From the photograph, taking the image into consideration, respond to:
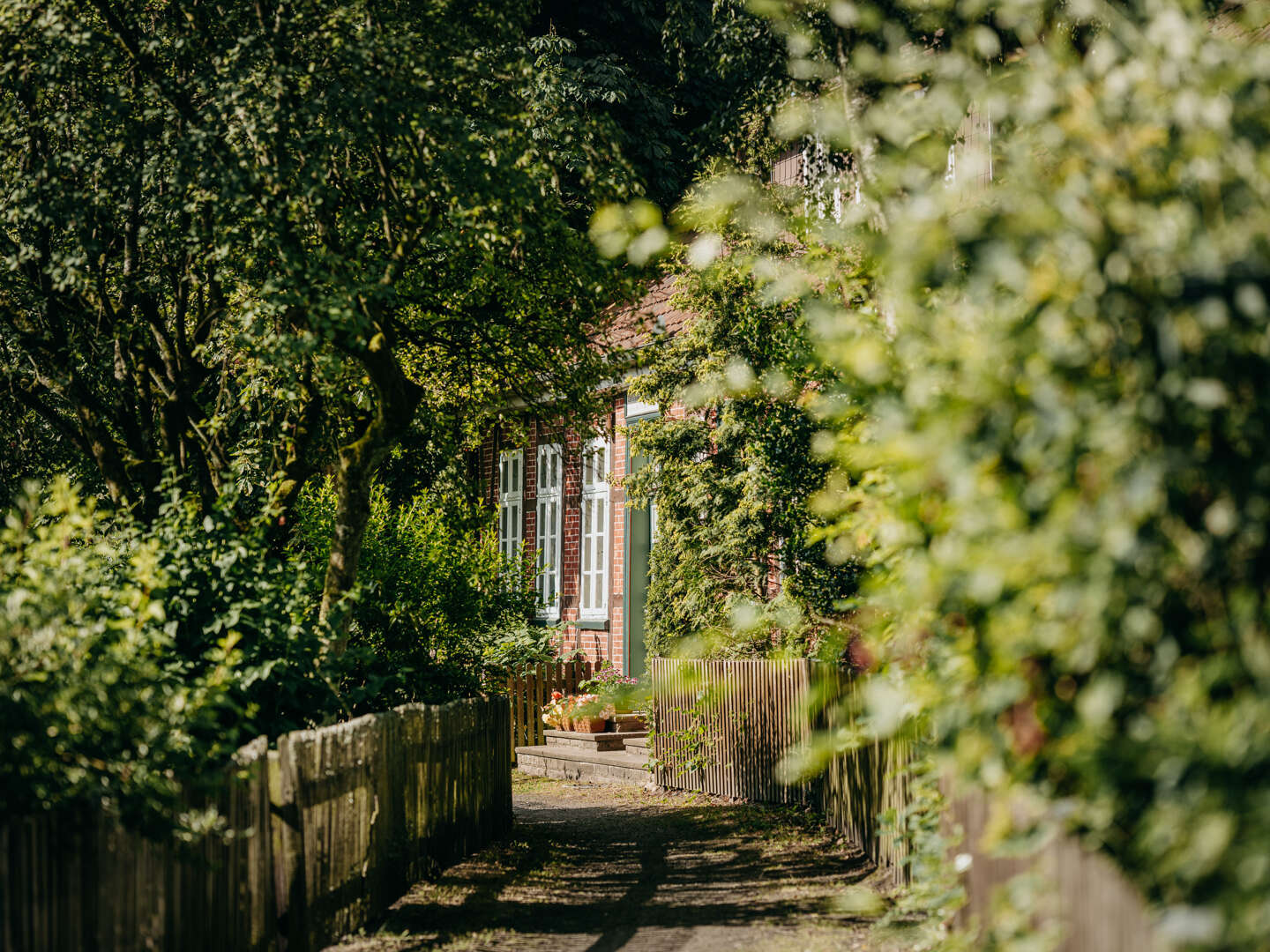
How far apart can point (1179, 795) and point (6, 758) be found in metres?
3.66

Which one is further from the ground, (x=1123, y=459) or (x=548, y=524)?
(x=1123, y=459)

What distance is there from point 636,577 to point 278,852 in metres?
11.3

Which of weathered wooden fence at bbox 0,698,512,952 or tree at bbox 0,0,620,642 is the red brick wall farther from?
weathered wooden fence at bbox 0,698,512,952

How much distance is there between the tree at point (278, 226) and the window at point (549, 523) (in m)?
8.65

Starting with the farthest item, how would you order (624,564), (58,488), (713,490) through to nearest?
(624,564), (713,490), (58,488)

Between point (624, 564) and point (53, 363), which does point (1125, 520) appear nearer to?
point (53, 363)

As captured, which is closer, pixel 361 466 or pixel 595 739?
pixel 361 466

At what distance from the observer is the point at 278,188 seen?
7777mm

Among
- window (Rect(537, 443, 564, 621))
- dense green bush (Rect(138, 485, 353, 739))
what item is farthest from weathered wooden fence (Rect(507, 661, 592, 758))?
dense green bush (Rect(138, 485, 353, 739))

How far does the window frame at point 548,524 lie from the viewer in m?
19.5

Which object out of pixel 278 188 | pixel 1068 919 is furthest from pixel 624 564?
pixel 1068 919

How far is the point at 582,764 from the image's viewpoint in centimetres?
1491

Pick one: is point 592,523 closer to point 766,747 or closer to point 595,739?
point 595,739

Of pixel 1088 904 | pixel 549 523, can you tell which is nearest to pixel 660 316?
pixel 549 523
